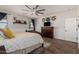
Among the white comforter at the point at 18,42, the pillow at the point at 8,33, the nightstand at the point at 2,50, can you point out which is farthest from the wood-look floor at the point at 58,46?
the nightstand at the point at 2,50

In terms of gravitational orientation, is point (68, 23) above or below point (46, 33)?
above

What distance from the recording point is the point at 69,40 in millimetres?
2117

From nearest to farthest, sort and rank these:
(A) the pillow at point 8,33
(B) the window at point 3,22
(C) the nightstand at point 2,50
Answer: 1. (C) the nightstand at point 2,50
2. (B) the window at point 3,22
3. (A) the pillow at point 8,33

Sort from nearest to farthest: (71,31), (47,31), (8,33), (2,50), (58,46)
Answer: (2,50), (8,33), (71,31), (47,31), (58,46)

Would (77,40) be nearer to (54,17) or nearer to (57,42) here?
(57,42)

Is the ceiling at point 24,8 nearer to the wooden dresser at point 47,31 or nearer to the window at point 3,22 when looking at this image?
the window at point 3,22

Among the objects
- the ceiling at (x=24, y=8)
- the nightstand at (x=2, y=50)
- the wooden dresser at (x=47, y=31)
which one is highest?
the ceiling at (x=24, y=8)

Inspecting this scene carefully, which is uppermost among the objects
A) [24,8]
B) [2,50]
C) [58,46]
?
[24,8]

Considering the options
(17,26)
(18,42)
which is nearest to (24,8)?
(17,26)

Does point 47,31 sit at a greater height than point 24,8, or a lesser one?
lesser

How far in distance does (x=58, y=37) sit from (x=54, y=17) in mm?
644

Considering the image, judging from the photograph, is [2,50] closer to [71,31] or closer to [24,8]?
[24,8]

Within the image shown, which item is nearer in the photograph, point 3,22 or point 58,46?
point 3,22

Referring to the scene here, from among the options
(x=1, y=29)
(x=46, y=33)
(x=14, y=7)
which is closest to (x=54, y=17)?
(x=46, y=33)
